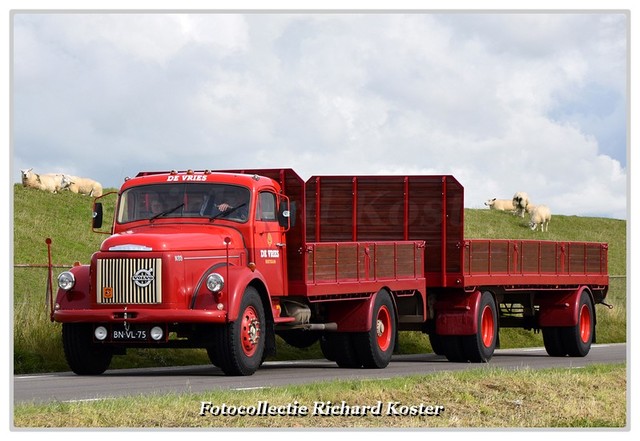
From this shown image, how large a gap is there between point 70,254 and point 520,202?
44.4m

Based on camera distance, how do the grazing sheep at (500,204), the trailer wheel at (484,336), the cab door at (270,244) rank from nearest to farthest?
the cab door at (270,244) → the trailer wheel at (484,336) → the grazing sheep at (500,204)

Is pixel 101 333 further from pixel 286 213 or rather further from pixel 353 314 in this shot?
pixel 353 314

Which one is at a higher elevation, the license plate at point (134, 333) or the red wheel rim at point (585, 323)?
the license plate at point (134, 333)

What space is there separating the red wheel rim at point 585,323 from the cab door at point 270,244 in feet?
32.9

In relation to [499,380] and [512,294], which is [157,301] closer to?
[499,380]

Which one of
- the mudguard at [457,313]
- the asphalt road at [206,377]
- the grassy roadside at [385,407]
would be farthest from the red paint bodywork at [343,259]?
the grassy roadside at [385,407]

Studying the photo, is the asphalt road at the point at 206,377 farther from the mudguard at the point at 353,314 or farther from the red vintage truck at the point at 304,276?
the mudguard at the point at 353,314

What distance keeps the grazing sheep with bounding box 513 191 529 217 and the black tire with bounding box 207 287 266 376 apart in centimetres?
6907

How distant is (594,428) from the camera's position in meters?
14.1

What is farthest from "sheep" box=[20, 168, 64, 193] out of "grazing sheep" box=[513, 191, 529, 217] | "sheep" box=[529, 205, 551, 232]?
"grazing sheep" box=[513, 191, 529, 217]

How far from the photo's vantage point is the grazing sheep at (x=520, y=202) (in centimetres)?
8906

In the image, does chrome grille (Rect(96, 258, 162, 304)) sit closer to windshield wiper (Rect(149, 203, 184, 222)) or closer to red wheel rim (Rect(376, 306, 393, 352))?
windshield wiper (Rect(149, 203, 184, 222))

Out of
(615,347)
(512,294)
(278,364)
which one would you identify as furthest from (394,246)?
(615,347)

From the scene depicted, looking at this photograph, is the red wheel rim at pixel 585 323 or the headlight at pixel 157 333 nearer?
the headlight at pixel 157 333
